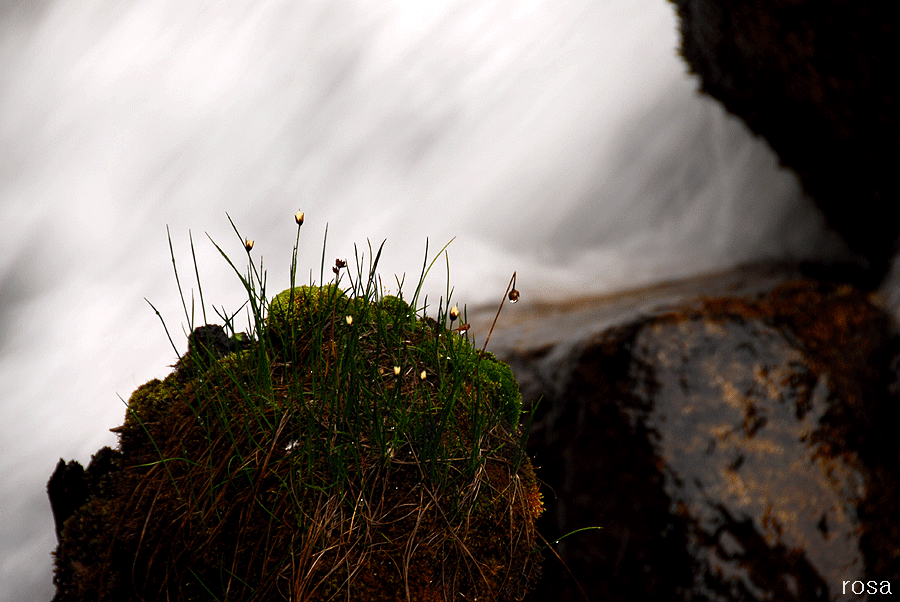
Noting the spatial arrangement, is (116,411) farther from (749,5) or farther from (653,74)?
(653,74)

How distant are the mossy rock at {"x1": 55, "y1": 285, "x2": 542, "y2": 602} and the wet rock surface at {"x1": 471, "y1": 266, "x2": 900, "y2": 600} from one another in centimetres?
46

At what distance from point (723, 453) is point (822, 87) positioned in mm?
1954

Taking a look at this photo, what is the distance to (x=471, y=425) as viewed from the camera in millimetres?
1763

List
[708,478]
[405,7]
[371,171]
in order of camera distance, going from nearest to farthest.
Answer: [708,478] < [371,171] < [405,7]

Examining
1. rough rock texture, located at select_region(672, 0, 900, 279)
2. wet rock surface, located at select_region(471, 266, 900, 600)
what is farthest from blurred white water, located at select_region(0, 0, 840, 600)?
wet rock surface, located at select_region(471, 266, 900, 600)

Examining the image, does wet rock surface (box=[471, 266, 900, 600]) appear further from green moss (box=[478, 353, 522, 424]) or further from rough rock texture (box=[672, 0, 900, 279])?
rough rock texture (box=[672, 0, 900, 279])

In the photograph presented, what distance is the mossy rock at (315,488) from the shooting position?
1.52 metres

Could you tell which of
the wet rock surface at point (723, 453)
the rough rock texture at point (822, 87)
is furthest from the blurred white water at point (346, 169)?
the wet rock surface at point (723, 453)

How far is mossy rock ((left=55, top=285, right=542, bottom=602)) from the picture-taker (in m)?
1.52

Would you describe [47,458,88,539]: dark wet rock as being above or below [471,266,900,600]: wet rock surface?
above

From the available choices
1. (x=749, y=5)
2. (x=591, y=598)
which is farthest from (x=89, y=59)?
(x=591, y=598)

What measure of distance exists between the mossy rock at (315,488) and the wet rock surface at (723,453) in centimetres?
46

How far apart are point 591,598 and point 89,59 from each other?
669cm

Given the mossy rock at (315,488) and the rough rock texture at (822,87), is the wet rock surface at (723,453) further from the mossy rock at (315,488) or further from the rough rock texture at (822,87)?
the rough rock texture at (822,87)
